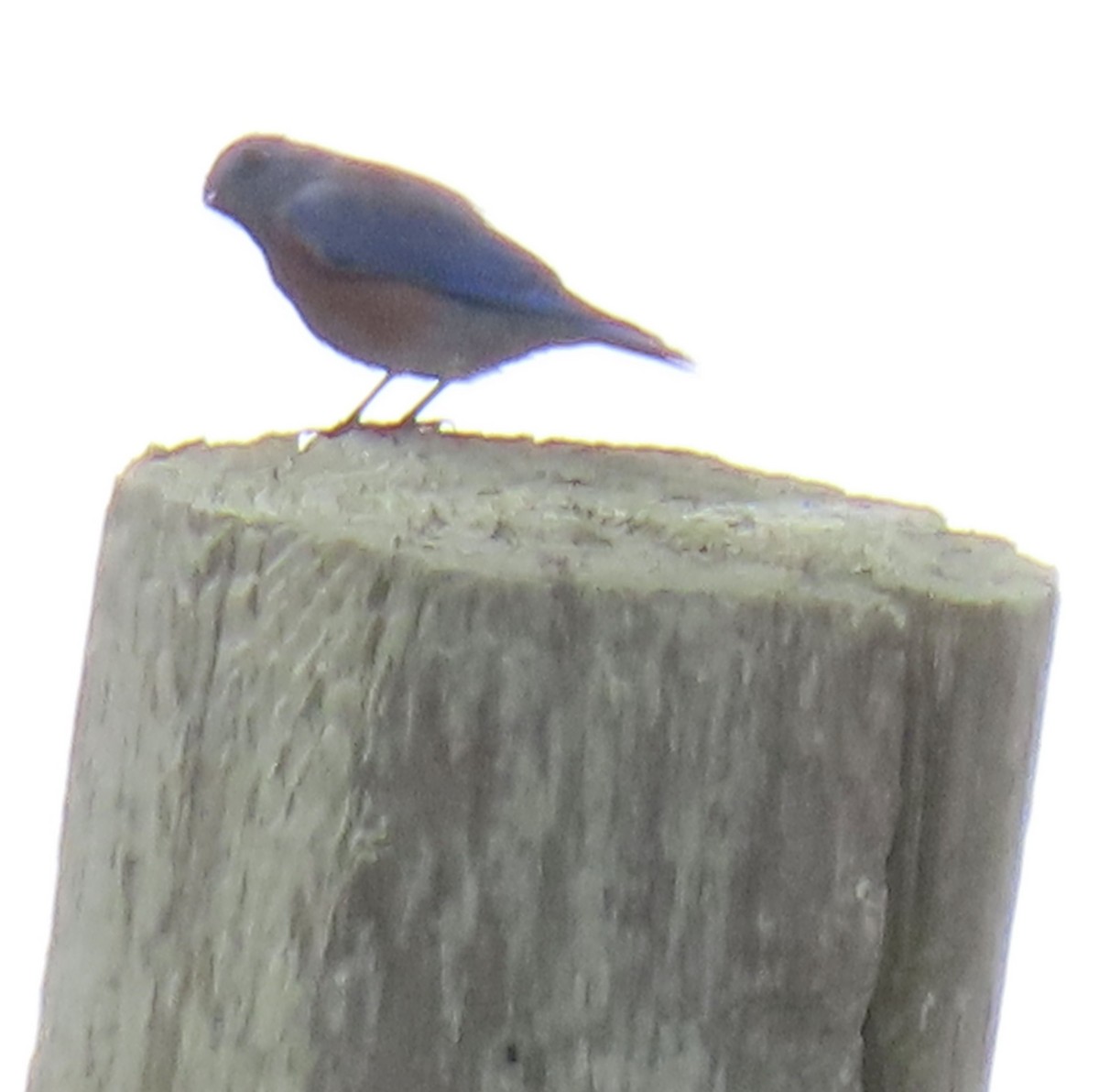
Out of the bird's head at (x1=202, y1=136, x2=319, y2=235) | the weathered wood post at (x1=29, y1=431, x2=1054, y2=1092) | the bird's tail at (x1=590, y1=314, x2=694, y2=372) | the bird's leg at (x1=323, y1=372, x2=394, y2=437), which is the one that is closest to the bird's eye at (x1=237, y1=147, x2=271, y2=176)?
the bird's head at (x1=202, y1=136, x2=319, y2=235)

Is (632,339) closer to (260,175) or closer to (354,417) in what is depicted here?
(354,417)

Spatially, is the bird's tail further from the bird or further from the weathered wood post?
the weathered wood post

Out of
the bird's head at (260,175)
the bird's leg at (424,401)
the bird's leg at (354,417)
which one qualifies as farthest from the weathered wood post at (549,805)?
the bird's head at (260,175)

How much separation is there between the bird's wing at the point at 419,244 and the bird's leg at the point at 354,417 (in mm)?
137

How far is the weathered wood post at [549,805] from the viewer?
4.73 feet

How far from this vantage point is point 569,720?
4.70 ft

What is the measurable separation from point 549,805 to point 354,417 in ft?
3.87

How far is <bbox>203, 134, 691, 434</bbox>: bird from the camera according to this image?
264 centimetres

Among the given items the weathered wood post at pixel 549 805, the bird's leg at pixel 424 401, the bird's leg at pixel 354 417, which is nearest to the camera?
the weathered wood post at pixel 549 805

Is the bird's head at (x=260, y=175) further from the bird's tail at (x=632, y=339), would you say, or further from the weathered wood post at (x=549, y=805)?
the weathered wood post at (x=549, y=805)

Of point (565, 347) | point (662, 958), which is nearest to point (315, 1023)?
point (662, 958)

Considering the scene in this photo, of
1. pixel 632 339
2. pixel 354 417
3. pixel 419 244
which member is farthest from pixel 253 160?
pixel 632 339

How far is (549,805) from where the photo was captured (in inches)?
56.6

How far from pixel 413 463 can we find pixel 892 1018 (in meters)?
0.69
